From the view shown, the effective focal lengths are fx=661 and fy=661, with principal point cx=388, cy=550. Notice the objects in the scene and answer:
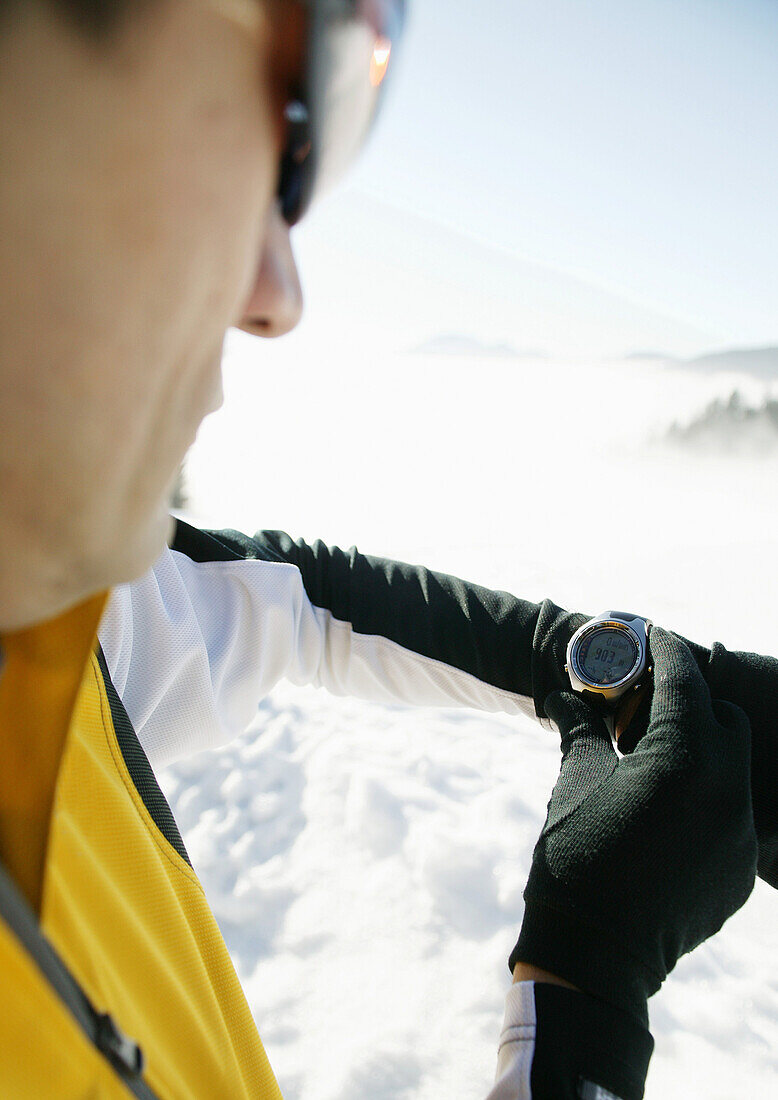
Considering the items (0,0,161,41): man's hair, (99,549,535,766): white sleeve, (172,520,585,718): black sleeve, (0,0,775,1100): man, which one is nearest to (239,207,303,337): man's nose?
(0,0,775,1100): man

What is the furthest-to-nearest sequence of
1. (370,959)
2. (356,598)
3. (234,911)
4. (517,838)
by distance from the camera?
(517,838) → (234,911) → (370,959) → (356,598)

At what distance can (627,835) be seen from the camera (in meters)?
0.76

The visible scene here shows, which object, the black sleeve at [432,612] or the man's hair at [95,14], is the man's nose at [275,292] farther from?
the black sleeve at [432,612]

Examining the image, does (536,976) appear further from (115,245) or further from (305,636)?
(115,245)

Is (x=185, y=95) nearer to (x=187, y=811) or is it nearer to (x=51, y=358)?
(x=51, y=358)

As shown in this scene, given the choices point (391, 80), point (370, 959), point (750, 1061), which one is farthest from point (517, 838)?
point (391, 80)

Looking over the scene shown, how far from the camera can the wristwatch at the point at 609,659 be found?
0.97 metres

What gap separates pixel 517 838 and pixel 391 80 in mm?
1736

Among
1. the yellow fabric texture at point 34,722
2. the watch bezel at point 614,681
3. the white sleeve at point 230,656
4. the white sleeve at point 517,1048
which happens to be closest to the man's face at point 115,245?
the yellow fabric texture at point 34,722

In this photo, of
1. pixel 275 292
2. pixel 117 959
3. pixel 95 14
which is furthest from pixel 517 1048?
pixel 95 14

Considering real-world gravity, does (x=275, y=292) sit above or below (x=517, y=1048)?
above

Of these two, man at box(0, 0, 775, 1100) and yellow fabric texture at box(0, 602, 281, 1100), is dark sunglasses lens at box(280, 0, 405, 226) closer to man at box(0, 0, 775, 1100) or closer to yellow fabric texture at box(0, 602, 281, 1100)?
man at box(0, 0, 775, 1100)

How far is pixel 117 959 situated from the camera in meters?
0.52

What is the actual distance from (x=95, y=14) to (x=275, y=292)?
0.66ft
